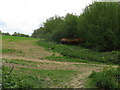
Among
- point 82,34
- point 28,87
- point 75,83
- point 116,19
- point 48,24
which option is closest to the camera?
point 28,87

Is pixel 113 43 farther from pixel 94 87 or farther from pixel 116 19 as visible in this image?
pixel 94 87

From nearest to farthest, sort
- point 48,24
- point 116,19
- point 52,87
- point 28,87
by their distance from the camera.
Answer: point 28,87
point 52,87
point 116,19
point 48,24

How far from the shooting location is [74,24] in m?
24.4

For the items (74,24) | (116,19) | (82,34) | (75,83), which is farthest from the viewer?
(74,24)

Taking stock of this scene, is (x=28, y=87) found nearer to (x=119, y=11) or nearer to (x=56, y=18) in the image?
(x=119, y=11)

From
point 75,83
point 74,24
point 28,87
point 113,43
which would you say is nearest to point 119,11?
point 113,43

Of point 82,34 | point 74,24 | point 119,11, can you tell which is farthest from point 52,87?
point 74,24

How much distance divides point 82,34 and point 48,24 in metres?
15.3

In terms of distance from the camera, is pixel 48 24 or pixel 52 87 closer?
pixel 52 87

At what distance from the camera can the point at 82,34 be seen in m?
21.9

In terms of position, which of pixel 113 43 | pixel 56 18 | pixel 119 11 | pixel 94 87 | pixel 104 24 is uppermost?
pixel 56 18

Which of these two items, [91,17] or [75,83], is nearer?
[75,83]

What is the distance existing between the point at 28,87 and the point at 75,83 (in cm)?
163

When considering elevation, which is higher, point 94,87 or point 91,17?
point 91,17
